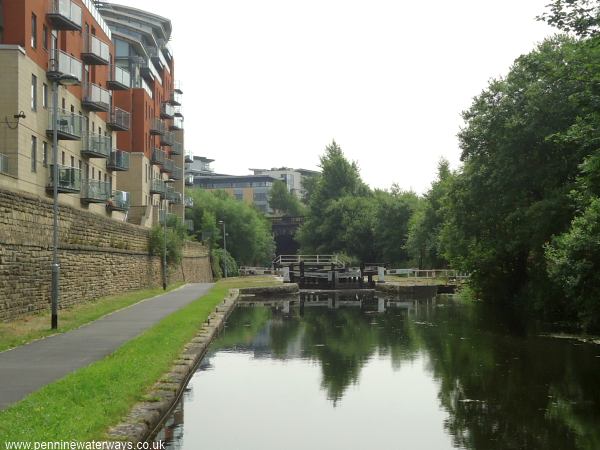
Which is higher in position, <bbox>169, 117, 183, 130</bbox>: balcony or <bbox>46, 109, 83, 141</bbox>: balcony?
<bbox>169, 117, 183, 130</bbox>: balcony

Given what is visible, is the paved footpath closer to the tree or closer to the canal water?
the canal water

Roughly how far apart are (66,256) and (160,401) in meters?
Answer: 18.8

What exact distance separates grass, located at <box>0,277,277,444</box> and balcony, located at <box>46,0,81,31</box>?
1006 inches

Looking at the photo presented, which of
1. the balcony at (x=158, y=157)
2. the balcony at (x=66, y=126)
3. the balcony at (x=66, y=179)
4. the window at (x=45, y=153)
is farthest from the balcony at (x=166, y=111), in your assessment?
the window at (x=45, y=153)

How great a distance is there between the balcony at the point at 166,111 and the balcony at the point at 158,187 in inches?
329

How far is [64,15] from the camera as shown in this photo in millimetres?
38719

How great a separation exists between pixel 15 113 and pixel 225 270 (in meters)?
49.9

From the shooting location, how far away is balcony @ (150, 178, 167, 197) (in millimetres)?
67875

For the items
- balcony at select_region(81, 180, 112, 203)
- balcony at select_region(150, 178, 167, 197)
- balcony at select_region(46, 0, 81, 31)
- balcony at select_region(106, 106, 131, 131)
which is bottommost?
balcony at select_region(81, 180, 112, 203)

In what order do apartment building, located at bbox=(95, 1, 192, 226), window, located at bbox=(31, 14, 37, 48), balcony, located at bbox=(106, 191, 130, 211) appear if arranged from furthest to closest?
apartment building, located at bbox=(95, 1, 192, 226) < balcony, located at bbox=(106, 191, 130, 211) < window, located at bbox=(31, 14, 37, 48)

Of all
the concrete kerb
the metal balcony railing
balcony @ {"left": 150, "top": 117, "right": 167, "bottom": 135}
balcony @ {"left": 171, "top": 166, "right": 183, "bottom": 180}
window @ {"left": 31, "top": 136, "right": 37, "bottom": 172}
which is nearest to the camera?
the concrete kerb

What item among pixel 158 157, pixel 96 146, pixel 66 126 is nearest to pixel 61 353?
pixel 66 126

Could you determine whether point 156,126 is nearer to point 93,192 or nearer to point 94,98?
point 94,98

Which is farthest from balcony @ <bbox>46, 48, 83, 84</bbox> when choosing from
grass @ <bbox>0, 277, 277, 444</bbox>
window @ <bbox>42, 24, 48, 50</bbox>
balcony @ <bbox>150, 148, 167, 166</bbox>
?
balcony @ <bbox>150, 148, 167, 166</bbox>
